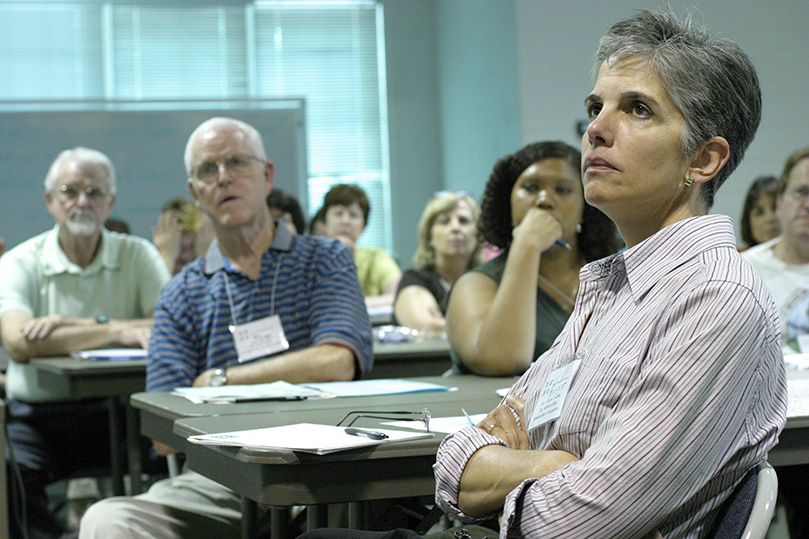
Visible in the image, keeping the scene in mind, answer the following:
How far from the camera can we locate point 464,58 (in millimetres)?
7004

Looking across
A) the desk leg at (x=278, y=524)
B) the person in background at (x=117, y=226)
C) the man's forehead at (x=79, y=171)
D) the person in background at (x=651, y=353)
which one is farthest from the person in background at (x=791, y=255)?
the person in background at (x=117, y=226)

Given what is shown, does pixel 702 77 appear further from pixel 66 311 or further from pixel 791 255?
pixel 66 311

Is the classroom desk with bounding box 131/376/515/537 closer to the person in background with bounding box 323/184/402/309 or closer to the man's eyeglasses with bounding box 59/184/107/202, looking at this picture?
the man's eyeglasses with bounding box 59/184/107/202

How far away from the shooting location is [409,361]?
308 centimetres

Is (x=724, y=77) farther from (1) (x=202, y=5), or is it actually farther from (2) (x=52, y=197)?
(1) (x=202, y=5)

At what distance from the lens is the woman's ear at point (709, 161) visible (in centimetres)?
118

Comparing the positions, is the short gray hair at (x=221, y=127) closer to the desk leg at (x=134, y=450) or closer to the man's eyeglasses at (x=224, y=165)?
the man's eyeglasses at (x=224, y=165)

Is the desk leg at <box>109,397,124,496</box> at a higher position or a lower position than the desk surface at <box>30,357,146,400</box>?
lower

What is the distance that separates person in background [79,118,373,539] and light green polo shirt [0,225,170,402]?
114 centimetres

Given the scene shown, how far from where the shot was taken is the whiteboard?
6.34m

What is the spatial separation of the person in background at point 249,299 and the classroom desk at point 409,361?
0.46 meters

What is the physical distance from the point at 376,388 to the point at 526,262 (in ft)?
1.81

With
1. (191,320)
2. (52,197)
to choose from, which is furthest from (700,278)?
(52,197)

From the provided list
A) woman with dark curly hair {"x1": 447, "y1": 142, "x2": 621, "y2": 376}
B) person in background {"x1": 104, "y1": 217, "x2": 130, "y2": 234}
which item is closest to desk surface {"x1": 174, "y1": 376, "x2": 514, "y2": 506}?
woman with dark curly hair {"x1": 447, "y1": 142, "x2": 621, "y2": 376}
